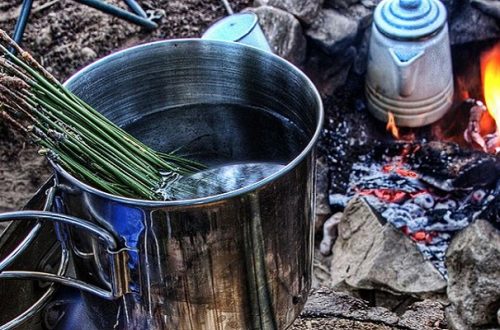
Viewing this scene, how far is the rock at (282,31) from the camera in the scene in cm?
276

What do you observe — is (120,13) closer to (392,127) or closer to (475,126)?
(392,127)

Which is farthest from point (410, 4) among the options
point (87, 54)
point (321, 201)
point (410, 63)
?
point (87, 54)

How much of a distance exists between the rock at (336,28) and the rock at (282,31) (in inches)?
2.8

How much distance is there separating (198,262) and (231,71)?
0.42m

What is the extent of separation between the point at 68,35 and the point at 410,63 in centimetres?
128

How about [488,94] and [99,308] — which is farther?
[488,94]

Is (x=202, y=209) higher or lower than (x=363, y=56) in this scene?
higher

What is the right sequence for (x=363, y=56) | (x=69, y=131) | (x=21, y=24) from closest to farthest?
1. (x=69, y=131)
2. (x=21, y=24)
3. (x=363, y=56)

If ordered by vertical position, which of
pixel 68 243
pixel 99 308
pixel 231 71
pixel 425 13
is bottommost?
pixel 425 13

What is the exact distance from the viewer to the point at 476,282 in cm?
216

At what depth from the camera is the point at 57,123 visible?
3.99ft

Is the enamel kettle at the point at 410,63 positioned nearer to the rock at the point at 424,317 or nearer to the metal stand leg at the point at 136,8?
the metal stand leg at the point at 136,8

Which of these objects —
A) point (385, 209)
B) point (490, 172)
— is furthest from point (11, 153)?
point (490, 172)

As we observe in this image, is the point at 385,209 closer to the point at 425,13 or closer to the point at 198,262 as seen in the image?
the point at 425,13
